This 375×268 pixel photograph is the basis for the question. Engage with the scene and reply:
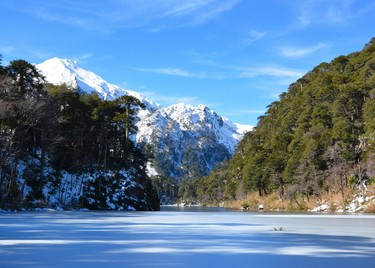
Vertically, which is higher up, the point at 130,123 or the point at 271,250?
the point at 130,123

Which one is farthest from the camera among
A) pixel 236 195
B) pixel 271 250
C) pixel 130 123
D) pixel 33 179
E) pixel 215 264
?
pixel 236 195

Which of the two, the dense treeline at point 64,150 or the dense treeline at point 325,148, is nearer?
the dense treeline at point 64,150

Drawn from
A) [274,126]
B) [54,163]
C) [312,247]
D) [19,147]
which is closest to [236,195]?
[274,126]

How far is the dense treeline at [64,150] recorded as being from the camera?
1272 inches

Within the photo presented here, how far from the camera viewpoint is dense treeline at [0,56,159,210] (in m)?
32.3

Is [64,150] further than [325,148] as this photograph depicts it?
No

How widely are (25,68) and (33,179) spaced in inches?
478

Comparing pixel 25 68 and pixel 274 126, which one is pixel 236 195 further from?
pixel 25 68

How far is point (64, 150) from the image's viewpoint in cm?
4269

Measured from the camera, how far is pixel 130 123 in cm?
5000

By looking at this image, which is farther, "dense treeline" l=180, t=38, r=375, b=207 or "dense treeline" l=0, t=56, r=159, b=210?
"dense treeline" l=180, t=38, r=375, b=207

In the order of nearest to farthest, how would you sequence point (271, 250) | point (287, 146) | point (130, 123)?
1. point (271, 250)
2. point (130, 123)
3. point (287, 146)

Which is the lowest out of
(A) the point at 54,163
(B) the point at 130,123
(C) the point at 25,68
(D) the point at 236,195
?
(D) the point at 236,195

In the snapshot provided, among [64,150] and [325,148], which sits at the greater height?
[325,148]
